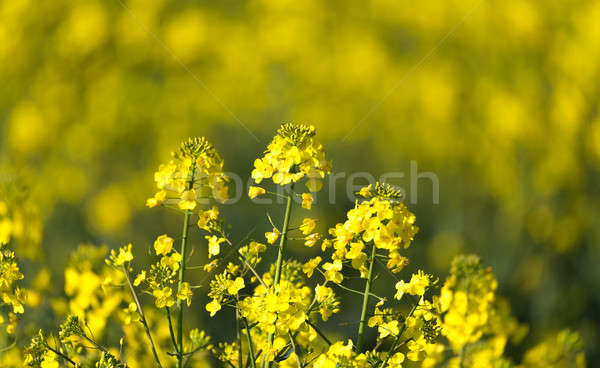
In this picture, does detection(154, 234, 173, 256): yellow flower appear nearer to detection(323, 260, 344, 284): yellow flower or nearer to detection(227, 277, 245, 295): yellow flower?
detection(227, 277, 245, 295): yellow flower

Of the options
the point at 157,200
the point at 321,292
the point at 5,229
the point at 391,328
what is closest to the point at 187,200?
the point at 157,200

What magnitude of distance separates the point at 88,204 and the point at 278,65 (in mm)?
797

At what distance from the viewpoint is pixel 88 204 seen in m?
2.17

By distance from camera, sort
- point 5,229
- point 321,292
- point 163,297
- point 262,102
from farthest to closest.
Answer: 1. point 262,102
2. point 5,229
3. point 163,297
4. point 321,292

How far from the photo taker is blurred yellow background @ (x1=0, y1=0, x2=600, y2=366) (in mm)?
2150

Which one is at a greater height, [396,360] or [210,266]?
[210,266]

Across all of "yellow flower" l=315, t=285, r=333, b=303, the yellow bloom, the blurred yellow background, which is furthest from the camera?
the blurred yellow background

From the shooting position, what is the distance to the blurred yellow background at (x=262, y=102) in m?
2.15

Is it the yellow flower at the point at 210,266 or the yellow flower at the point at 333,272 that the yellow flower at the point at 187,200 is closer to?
the yellow flower at the point at 210,266

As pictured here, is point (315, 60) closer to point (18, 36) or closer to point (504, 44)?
point (504, 44)

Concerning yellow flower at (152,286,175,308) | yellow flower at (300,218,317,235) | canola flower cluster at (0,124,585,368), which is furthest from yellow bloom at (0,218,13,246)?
yellow flower at (300,218,317,235)

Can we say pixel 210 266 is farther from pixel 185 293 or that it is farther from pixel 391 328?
pixel 391 328

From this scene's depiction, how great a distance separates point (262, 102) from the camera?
2.19m

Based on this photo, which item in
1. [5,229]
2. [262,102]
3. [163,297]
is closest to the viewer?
[163,297]
